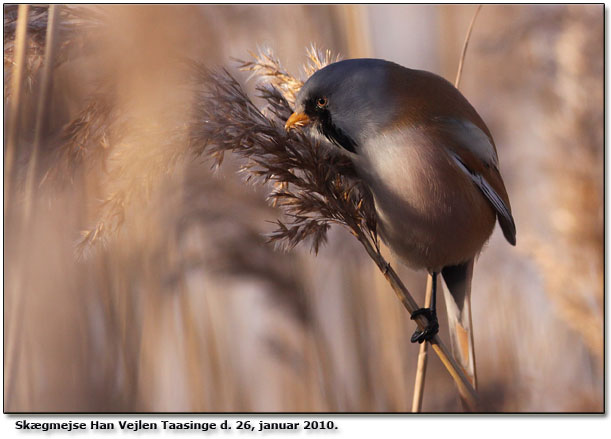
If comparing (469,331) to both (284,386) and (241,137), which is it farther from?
(241,137)

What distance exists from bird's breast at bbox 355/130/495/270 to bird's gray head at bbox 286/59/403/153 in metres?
0.05

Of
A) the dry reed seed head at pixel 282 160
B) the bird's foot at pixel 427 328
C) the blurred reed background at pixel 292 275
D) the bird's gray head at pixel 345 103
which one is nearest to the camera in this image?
the dry reed seed head at pixel 282 160

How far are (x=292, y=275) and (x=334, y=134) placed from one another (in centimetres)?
60

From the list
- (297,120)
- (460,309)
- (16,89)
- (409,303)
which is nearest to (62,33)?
(16,89)

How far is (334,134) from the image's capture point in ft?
4.37

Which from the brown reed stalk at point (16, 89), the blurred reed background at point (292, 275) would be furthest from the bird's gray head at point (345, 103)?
the brown reed stalk at point (16, 89)

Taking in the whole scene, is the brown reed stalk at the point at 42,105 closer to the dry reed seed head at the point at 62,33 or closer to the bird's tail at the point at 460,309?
the dry reed seed head at the point at 62,33

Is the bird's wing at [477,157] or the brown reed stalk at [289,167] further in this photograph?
the bird's wing at [477,157]

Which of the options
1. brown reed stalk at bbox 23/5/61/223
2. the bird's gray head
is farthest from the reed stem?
brown reed stalk at bbox 23/5/61/223

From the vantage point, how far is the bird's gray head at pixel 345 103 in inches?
51.2

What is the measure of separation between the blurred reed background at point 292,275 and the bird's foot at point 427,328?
196 millimetres

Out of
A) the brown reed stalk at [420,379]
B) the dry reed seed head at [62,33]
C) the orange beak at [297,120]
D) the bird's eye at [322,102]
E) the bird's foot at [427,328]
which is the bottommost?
the brown reed stalk at [420,379]

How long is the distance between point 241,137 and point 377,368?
888 millimetres

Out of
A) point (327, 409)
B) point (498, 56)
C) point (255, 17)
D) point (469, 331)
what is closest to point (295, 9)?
point (255, 17)
